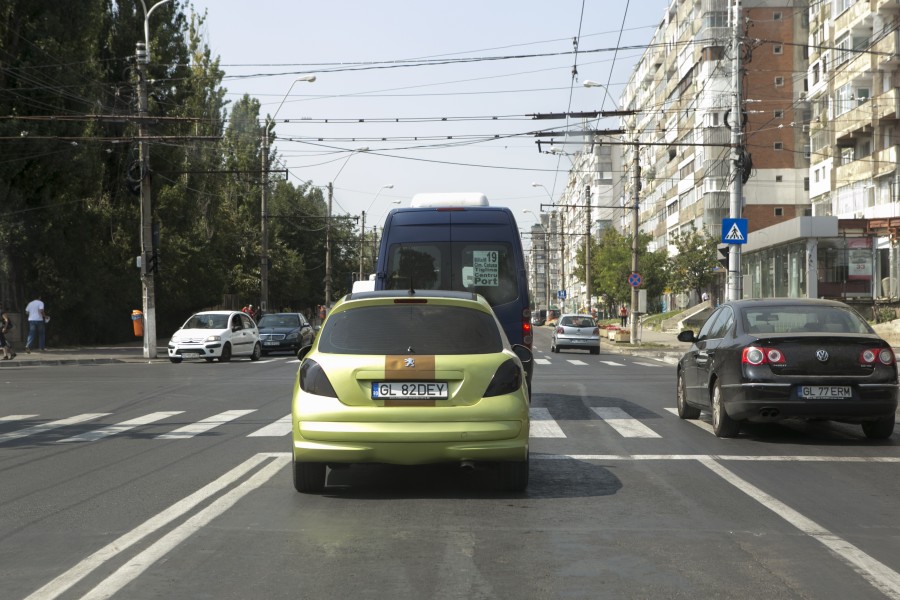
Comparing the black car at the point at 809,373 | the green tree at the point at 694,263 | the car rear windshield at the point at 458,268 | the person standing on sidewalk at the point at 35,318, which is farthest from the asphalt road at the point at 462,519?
the green tree at the point at 694,263

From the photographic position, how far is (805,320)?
42.1 feet

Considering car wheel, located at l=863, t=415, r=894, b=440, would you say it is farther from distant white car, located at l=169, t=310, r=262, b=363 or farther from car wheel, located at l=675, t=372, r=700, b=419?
distant white car, located at l=169, t=310, r=262, b=363

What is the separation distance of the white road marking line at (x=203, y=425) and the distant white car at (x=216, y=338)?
1802cm

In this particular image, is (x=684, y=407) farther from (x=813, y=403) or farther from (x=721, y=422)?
(x=813, y=403)

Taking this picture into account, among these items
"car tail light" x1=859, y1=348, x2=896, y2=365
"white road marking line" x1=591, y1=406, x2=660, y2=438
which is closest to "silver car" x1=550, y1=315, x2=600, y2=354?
"white road marking line" x1=591, y1=406, x2=660, y2=438

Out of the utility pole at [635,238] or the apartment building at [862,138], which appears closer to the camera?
the utility pole at [635,238]

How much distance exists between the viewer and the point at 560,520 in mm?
7852

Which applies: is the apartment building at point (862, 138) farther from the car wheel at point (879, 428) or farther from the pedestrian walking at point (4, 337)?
the car wheel at point (879, 428)

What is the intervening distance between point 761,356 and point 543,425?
3.15m

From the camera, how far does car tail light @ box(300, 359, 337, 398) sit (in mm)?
8758

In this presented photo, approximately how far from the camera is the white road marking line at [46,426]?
13992 mm

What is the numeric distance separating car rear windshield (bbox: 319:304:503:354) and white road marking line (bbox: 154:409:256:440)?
5.06 m

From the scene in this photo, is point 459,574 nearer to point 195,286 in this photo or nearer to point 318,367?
point 318,367

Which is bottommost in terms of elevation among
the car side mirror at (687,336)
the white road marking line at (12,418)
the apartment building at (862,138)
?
the white road marking line at (12,418)
